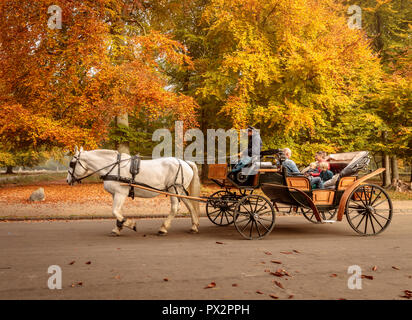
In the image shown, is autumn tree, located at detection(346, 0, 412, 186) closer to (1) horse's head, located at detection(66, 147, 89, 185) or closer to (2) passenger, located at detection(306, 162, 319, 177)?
(2) passenger, located at detection(306, 162, 319, 177)

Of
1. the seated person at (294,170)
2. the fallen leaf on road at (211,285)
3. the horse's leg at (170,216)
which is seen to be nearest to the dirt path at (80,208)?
the horse's leg at (170,216)

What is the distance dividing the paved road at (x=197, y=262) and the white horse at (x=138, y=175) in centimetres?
58

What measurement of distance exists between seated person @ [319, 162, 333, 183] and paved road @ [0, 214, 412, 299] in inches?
49.3

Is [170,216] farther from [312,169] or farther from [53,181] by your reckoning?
[53,181]

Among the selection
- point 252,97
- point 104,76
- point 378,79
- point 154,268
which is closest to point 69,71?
point 104,76

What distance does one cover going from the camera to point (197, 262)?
537 cm

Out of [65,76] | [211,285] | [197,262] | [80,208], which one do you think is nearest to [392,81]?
[65,76]

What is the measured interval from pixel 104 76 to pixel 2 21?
4.68 m

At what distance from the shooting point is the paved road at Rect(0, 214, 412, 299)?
13.5ft

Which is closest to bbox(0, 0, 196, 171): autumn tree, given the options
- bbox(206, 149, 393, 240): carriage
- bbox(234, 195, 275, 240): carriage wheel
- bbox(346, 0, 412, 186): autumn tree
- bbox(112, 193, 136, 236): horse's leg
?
bbox(112, 193, 136, 236): horse's leg

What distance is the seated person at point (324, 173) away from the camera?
8.34 metres

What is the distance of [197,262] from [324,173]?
176 inches

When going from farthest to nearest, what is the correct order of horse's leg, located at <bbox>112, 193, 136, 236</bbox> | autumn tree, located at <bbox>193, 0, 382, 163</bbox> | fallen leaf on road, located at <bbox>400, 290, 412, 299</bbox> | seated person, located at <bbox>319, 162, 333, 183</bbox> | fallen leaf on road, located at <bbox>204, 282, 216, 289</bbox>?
autumn tree, located at <bbox>193, 0, 382, 163</bbox>, seated person, located at <bbox>319, 162, 333, 183</bbox>, horse's leg, located at <bbox>112, 193, 136, 236</bbox>, fallen leaf on road, located at <bbox>204, 282, 216, 289</bbox>, fallen leaf on road, located at <bbox>400, 290, 412, 299</bbox>

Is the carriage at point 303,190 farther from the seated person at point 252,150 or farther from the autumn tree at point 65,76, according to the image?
the autumn tree at point 65,76
